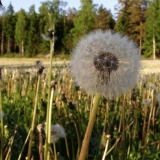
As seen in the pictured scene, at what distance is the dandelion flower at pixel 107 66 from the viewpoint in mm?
1055

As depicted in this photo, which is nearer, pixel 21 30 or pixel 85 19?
pixel 85 19

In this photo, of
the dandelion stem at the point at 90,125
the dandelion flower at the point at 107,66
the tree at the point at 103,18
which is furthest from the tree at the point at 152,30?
the dandelion stem at the point at 90,125

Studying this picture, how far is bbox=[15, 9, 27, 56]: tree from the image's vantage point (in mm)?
50656

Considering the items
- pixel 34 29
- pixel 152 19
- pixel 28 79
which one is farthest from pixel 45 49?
pixel 28 79

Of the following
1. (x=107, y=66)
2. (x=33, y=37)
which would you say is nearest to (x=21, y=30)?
(x=33, y=37)

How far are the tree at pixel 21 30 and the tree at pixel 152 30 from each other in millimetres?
16113

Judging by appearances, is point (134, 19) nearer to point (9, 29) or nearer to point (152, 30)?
point (152, 30)

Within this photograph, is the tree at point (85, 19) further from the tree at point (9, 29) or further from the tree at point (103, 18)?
the tree at point (9, 29)

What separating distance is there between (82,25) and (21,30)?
31.6ft

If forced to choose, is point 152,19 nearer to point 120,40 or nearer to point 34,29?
point 34,29

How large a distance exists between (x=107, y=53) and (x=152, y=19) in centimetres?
4511

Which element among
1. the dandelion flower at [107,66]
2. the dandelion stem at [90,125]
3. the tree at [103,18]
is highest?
the tree at [103,18]

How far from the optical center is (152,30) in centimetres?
4459

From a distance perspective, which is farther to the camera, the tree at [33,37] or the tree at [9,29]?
the tree at [9,29]
